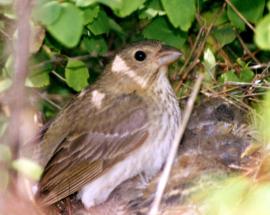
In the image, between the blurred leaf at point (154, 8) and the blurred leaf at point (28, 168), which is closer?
the blurred leaf at point (28, 168)

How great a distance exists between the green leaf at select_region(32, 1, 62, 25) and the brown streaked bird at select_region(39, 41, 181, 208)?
169 centimetres

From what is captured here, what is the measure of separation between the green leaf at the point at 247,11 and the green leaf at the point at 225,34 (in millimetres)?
276

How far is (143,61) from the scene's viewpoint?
19.3 ft

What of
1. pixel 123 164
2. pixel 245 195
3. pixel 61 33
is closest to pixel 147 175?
pixel 123 164

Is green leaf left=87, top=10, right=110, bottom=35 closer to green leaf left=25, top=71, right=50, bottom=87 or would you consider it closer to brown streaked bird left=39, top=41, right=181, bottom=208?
brown streaked bird left=39, top=41, right=181, bottom=208

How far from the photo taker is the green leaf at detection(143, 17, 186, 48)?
20.0 feet

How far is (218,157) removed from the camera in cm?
552

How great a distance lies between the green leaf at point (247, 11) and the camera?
5.80m

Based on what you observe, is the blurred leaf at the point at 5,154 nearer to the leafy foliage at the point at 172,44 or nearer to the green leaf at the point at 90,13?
the leafy foliage at the point at 172,44

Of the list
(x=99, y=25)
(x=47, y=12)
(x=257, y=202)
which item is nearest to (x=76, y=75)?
(x=99, y=25)

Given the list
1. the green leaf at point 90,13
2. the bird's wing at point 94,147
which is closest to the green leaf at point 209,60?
the bird's wing at point 94,147

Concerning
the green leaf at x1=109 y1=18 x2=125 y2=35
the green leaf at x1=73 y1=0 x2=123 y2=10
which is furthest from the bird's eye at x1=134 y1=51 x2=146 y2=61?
the green leaf at x1=73 y1=0 x2=123 y2=10

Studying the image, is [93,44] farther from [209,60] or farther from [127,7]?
[127,7]

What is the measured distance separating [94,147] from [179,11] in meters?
1.06
